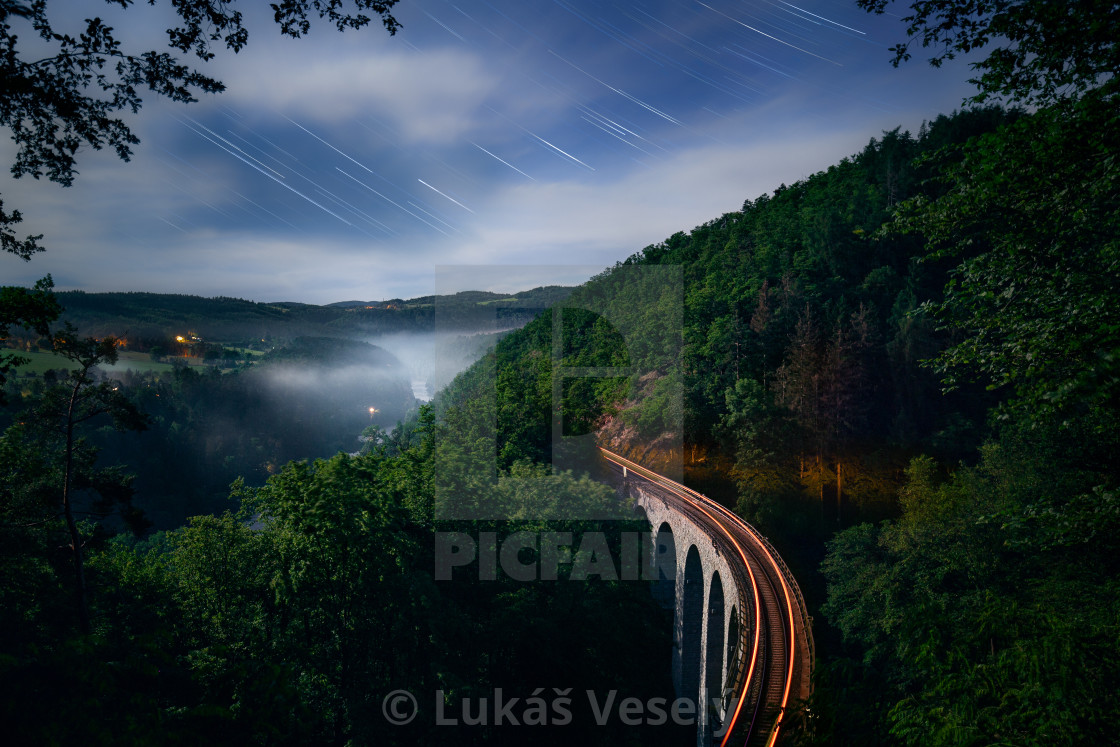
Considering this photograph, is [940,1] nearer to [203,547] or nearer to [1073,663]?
[1073,663]

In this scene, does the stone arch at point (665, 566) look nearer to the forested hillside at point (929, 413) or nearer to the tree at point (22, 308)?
the forested hillside at point (929, 413)

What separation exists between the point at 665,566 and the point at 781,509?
23.0 feet

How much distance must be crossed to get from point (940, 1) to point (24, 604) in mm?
19196

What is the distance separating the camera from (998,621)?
6539 mm

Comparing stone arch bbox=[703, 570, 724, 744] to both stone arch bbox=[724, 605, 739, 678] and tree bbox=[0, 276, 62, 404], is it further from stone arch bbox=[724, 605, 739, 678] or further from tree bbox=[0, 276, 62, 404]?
tree bbox=[0, 276, 62, 404]

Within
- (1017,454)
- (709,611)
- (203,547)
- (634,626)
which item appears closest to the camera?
(203,547)

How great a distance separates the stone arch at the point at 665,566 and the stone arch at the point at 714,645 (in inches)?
163

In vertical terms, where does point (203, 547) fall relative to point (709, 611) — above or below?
above

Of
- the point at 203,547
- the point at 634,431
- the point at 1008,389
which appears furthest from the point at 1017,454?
the point at 203,547

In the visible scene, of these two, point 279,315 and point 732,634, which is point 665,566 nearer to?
point 732,634

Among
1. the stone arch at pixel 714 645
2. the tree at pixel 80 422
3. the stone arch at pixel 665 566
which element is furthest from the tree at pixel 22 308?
the stone arch at pixel 665 566

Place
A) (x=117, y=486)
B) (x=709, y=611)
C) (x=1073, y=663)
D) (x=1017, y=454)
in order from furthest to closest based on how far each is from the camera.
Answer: (x=709, y=611), (x=1017, y=454), (x=117, y=486), (x=1073, y=663)

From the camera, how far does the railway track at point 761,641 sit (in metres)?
10.6

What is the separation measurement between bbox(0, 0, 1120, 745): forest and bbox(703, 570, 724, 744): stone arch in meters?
2.18
